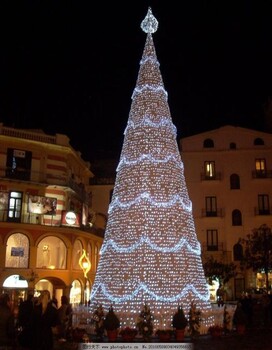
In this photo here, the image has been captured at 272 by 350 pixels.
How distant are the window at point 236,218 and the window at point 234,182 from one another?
200cm

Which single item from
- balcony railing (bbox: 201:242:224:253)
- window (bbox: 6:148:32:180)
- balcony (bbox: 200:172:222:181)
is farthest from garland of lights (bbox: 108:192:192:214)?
balcony (bbox: 200:172:222:181)

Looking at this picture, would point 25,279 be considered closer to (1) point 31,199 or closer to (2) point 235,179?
(1) point 31,199

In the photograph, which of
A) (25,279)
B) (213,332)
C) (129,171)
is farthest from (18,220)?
(213,332)

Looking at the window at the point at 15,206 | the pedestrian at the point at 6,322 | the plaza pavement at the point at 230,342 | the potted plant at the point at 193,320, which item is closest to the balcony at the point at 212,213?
the window at the point at 15,206

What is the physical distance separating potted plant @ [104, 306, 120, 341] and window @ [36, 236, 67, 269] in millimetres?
18946

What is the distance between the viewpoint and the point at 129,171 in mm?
16562

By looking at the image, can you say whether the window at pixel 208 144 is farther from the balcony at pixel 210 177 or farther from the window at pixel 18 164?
the window at pixel 18 164

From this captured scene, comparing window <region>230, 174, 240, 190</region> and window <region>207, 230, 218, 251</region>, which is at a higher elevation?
window <region>230, 174, 240, 190</region>

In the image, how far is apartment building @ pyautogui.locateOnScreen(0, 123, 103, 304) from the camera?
30.0 m

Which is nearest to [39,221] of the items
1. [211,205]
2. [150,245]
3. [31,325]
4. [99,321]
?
[211,205]

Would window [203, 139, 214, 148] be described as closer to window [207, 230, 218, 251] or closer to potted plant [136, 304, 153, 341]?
window [207, 230, 218, 251]

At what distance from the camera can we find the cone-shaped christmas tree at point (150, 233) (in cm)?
1505

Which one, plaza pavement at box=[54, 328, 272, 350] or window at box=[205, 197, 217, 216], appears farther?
window at box=[205, 197, 217, 216]

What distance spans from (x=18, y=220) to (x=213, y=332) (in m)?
18.7
